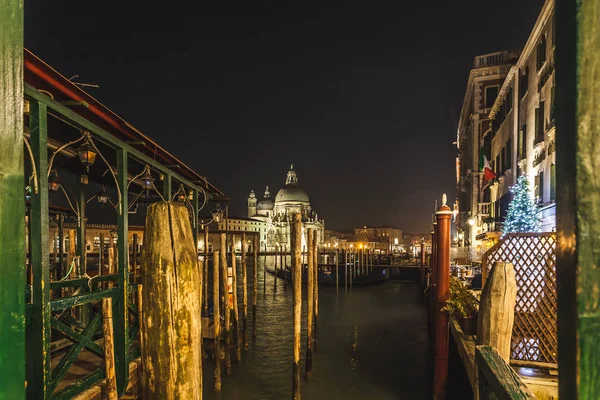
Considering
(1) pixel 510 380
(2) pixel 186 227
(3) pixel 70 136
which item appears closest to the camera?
(1) pixel 510 380

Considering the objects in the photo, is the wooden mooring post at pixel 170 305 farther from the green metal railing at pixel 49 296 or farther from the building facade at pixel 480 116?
the building facade at pixel 480 116

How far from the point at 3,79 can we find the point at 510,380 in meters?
1.90

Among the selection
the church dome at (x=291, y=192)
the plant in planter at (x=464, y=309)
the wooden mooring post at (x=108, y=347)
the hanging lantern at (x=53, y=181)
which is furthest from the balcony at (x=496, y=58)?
the church dome at (x=291, y=192)

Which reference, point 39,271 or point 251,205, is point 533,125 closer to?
point 39,271

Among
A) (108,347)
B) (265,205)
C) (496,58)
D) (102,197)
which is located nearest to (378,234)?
(265,205)

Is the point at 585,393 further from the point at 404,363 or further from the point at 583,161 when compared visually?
the point at 404,363

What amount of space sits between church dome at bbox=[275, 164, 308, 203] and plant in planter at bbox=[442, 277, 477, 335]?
94.3m

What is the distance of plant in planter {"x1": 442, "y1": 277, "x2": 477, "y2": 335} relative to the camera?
691 cm

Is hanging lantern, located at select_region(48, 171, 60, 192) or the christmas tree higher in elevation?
hanging lantern, located at select_region(48, 171, 60, 192)

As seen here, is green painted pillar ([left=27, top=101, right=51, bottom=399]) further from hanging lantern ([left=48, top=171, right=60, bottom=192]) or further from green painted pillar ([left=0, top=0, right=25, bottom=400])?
hanging lantern ([left=48, top=171, right=60, bottom=192])

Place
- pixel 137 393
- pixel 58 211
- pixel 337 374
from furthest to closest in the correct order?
1. pixel 58 211
2. pixel 337 374
3. pixel 137 393

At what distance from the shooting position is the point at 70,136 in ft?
18.2

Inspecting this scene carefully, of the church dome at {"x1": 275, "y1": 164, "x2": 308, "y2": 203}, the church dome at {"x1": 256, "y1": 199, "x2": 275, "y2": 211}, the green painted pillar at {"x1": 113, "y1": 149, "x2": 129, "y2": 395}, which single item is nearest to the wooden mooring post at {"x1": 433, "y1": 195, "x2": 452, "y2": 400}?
the green painted pillar at {"x1": 113, "y1": 149, "x2": 129, "y2": 395}

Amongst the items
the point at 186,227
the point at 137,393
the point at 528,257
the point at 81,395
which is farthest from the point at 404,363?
the point at 186,227
